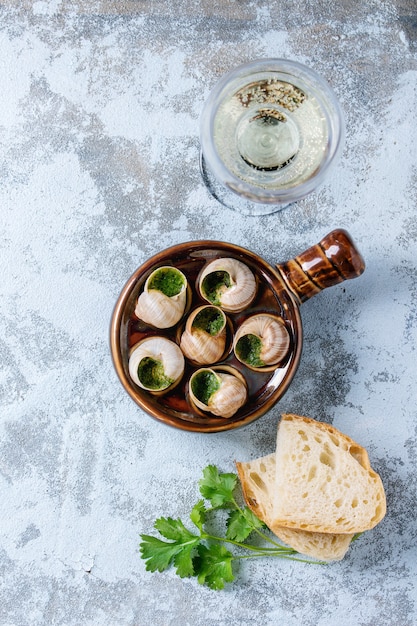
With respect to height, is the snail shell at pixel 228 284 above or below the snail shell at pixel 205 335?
above

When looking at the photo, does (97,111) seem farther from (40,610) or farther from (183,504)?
(40,610)

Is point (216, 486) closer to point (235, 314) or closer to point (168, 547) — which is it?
point (168, 547)

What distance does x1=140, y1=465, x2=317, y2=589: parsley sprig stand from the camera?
1.11m

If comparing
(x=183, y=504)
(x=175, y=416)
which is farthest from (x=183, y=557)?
(x=175, y=416)

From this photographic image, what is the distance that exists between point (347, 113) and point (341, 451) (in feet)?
1.79

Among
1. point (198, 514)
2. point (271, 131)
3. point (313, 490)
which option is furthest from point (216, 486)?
point (271, 131)

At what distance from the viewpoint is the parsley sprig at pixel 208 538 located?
1.11m

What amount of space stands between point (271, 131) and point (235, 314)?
28 centimetres

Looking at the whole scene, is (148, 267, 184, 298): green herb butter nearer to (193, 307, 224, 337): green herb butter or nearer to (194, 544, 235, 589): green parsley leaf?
(193, 307, 224, 337): green herb butter

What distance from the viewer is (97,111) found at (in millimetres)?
1146

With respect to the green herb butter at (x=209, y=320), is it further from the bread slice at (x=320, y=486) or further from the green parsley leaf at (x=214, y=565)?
the green parsley leaf at (x=214, y=565)

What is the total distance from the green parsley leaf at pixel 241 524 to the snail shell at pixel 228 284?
1.12 feet

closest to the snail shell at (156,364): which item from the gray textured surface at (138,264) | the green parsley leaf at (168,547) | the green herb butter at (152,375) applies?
the green herb butter at (152,375)

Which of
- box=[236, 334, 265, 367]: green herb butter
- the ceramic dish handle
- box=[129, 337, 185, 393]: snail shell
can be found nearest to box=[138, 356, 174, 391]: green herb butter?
box=[129, 337, 185, 393]: snail shell
